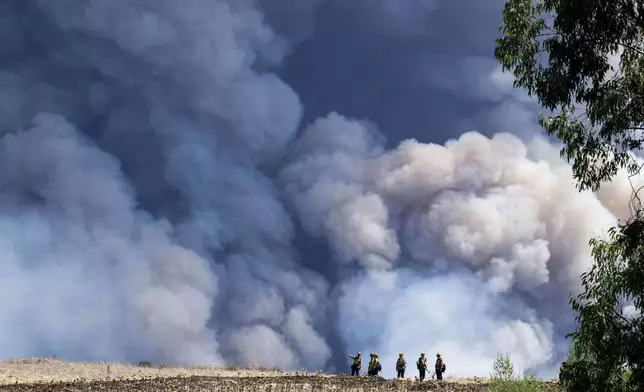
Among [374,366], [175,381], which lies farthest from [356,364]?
[175,381]

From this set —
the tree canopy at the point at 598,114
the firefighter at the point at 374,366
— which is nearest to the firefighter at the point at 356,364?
the firefighter at the point at 374,366

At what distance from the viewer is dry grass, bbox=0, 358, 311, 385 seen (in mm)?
32656

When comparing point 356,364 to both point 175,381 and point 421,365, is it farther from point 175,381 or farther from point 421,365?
point 175,381

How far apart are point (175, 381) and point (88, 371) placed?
7.70 metres

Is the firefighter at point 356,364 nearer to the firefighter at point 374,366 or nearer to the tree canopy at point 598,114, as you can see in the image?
the firefighter at point 374,366

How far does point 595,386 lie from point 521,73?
28.5ft

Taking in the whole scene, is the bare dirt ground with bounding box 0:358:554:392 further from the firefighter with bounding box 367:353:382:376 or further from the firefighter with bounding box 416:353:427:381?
the firefighter with bounding box 367:353:382:376

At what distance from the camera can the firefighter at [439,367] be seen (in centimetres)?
3362

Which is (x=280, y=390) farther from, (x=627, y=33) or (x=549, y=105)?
(x=627, y=33)

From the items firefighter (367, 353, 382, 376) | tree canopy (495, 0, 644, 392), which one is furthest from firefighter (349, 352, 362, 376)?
tree canopy (495, 0, 644, 392)

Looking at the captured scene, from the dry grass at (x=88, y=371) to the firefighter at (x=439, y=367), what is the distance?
21.3ft

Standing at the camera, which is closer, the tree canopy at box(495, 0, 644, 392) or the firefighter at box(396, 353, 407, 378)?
the tree canopy at box(495, 0, 644, 392)

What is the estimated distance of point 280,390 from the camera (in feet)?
91.9

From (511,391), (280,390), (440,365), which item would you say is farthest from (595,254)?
(440,365)
